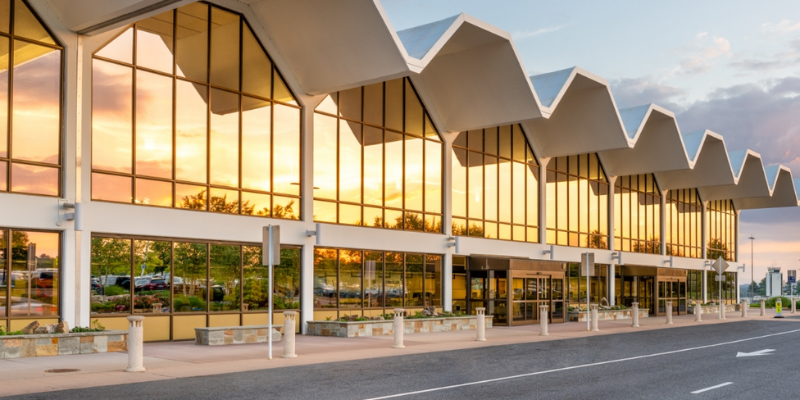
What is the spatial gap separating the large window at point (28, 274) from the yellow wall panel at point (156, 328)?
2453mm

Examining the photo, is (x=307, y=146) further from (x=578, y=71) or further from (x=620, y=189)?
(x=620, y=189)

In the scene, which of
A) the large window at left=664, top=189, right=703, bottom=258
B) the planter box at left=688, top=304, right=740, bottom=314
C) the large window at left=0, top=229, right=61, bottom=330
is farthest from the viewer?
the large window at left=664, top=189, right=703, bottom=258

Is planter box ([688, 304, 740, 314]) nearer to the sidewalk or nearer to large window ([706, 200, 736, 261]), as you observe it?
large window ([706, 200, 736, 261])

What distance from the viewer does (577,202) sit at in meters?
38.4

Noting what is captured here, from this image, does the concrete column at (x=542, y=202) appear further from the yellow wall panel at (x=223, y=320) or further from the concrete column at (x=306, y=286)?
the yellow wall panel at (x=223, y=320)

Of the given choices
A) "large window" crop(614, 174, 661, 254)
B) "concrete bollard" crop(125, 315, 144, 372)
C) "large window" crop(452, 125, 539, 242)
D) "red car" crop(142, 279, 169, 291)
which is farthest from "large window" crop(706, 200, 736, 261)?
"concrete bollard" crop(125, 315, 144, 372)

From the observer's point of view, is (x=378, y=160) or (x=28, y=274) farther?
(x=378, y=160)

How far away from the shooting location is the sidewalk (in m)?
12.6

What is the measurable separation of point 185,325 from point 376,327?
581 centimetres

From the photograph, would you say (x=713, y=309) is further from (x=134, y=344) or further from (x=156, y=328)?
(x=134, y=344)

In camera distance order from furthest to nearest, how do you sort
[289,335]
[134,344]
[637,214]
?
1. [637,214]
2. [289,335]
3. [134,344]

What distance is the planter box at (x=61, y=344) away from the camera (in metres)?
15.7

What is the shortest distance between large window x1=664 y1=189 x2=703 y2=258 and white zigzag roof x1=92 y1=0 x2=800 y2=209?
5.99m

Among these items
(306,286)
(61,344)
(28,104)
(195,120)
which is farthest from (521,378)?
(28,104)
